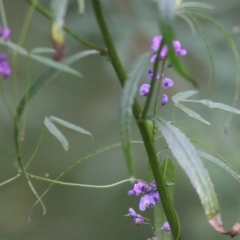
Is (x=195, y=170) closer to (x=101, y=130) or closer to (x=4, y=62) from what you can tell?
(x=4, y=62)

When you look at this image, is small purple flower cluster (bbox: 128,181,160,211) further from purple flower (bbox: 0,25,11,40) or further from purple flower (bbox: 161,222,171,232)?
purple flower (bbox: 0,25,11,40)

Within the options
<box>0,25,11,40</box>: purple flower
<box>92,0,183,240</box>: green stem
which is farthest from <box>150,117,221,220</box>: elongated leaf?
<box>0,25,11,40</box>: purple flower

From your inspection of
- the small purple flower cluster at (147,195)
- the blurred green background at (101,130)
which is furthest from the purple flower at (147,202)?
the blurred green background at (101,130)

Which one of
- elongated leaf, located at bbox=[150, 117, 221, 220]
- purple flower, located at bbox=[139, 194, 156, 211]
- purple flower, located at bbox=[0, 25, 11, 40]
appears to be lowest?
purple flower, located at bbox=[139, 194, 156, 211]

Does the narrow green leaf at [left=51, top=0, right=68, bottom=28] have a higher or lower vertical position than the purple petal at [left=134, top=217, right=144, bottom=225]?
higher

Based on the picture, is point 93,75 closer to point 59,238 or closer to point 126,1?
point 126,1

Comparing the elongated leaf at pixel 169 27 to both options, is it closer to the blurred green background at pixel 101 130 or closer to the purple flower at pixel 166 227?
the purple flower at pixel 166 227
